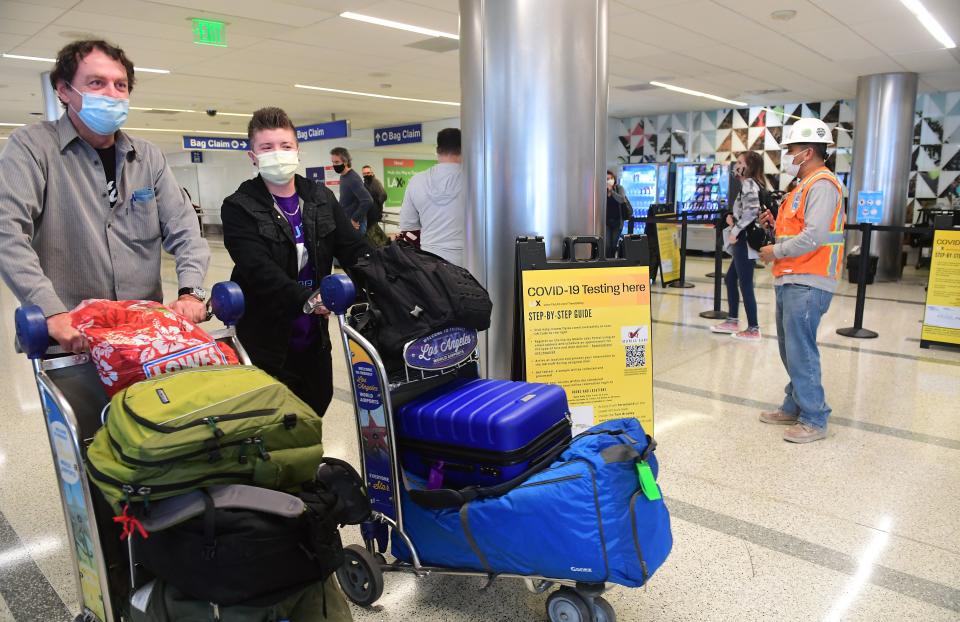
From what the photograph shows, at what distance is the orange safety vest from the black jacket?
2190 mm

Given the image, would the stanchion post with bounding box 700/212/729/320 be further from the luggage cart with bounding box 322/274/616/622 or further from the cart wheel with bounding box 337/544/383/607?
the cart wheel with bounding box 337/544/383/607

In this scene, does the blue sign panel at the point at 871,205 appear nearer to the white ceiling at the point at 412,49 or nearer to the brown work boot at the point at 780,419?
the white ceiling at the point at 412,49

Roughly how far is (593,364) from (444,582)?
102 cm

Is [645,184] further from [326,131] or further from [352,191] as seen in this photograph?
[352,191]

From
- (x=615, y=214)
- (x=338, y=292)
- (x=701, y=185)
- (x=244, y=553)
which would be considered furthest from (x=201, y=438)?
(x=701, y=185)

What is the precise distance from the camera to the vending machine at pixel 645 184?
14.1 metres

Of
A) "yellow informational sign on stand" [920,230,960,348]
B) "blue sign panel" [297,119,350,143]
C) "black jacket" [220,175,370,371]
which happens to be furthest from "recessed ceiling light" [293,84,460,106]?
"black jacket" [220,175,370,371]

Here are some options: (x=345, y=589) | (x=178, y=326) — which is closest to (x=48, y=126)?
(x=178, y=326)

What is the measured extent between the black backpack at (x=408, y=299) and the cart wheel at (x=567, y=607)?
0.77m

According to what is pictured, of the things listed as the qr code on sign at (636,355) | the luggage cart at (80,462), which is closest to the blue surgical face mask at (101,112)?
the luggage cart at (80,462)

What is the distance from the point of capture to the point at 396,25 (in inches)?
261

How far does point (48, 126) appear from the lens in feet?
5.72

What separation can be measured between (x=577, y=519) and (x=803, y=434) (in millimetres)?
2222

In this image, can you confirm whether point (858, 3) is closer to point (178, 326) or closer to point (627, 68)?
point (627, 68)
